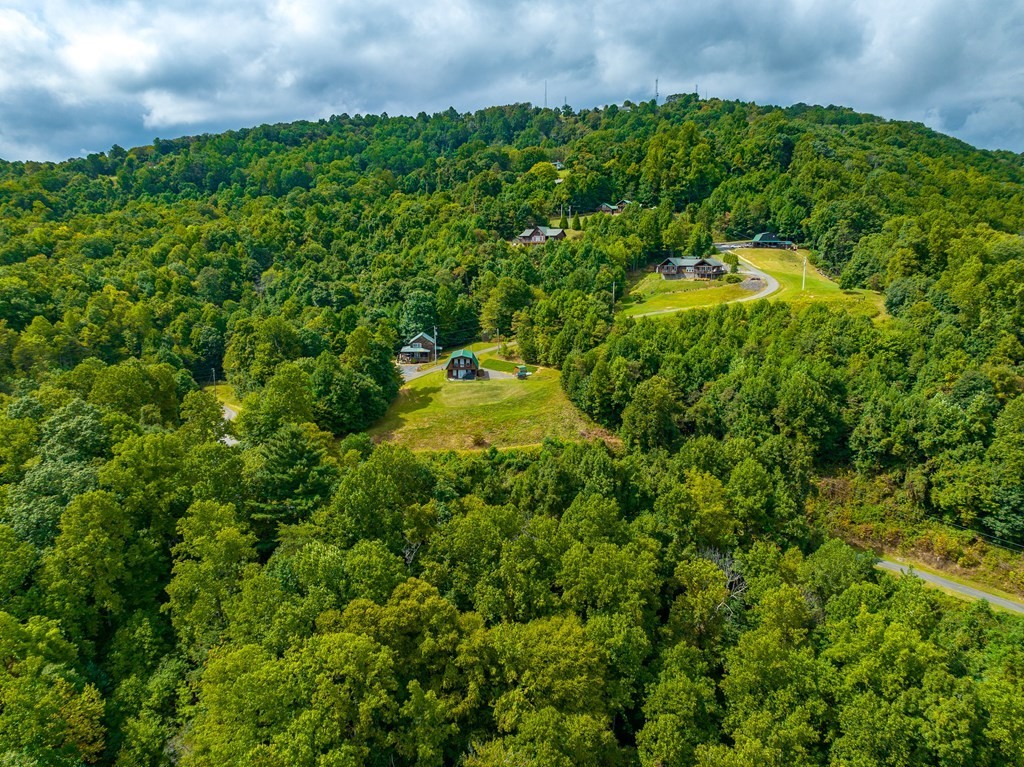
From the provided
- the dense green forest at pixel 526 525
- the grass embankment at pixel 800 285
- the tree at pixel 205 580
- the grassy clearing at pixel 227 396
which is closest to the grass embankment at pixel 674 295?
the dense green forest at pixel 526 525

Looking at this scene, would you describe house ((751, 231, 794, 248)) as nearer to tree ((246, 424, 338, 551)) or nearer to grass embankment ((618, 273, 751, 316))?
grass embankment ((618, 273, 751, 316))

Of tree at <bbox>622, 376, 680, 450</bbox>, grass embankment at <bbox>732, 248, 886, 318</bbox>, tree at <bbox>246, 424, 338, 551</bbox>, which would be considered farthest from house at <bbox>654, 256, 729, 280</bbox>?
tree at <bbox>246, 424, 338, 551</bbox>

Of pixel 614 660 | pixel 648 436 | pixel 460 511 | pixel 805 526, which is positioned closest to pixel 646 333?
pixel 648 436

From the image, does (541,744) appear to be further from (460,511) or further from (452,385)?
(452,385)

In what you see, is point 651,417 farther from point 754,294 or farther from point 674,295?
point 674,295

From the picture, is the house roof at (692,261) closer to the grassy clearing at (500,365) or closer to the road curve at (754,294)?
the road curve at (754,294)
